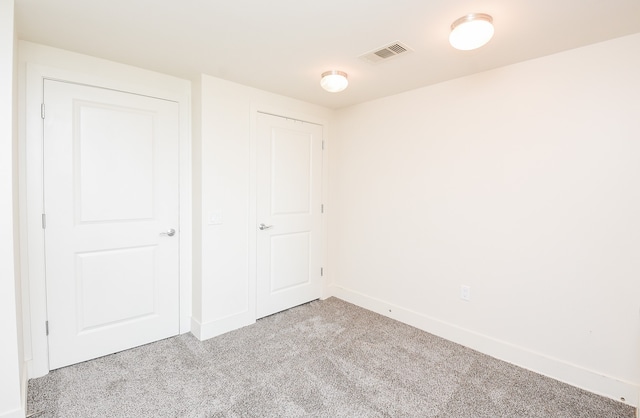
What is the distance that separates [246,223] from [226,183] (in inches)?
16.8

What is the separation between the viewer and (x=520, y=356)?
2318mm

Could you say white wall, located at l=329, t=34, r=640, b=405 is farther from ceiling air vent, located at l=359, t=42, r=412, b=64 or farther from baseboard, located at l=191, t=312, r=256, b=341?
baseboard, located at l=191, t=312, r=256, b=341

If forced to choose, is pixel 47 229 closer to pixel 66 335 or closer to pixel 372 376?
pixel 66 335

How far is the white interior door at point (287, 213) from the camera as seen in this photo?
3.08 meters

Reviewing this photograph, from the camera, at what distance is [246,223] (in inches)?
115

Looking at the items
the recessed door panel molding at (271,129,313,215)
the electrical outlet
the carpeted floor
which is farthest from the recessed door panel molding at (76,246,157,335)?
the electrical outlet

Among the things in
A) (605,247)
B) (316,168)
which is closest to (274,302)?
(316,168)

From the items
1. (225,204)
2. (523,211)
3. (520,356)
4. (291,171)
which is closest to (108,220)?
(225,204)

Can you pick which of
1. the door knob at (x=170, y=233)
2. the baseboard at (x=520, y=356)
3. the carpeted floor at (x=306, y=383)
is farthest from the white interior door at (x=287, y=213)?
the baseboard at (x=520, y=356)

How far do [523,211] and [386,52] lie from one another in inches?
60.8

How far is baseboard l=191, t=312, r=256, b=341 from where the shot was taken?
8.75ft

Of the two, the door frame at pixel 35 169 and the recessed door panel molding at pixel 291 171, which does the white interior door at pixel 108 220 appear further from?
the recessed door panel molding at pixel 291 171

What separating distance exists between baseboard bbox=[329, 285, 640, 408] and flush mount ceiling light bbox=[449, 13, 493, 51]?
→ 218 centimetres

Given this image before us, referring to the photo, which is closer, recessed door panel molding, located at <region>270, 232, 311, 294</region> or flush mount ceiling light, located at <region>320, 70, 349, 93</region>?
flush mount ceiling light, located at <region>320, 70, 349, 93</region>
